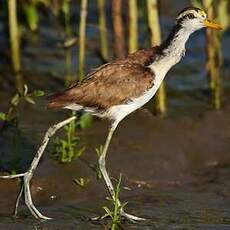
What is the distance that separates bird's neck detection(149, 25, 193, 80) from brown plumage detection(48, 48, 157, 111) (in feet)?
0.19

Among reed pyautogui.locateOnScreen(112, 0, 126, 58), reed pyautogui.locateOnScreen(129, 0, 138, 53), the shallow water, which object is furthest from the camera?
reed pyautogui.locateOnScreen(112, 0, 126, 58)

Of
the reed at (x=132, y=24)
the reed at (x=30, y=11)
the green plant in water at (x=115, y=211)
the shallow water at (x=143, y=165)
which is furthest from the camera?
the reed at (x=30, y=11)

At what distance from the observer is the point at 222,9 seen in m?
10.1

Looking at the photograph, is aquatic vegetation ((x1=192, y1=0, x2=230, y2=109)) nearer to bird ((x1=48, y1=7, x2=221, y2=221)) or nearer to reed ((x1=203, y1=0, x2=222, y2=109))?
reed ((x1=203, y1=0, x2=222, y2=109))

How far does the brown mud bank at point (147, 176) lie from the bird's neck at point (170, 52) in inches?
45.9

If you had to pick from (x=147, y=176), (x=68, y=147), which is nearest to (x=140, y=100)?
(x=68, y=147)

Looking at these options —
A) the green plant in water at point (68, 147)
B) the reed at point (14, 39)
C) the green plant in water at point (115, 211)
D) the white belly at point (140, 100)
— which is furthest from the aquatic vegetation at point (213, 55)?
the green plant in water at point (115, 211)

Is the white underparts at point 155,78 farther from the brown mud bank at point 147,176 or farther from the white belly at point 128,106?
the brown mud bank at point 147,176

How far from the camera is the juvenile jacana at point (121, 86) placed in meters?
7.30

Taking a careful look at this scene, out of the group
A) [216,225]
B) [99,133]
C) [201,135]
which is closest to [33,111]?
[99,133]

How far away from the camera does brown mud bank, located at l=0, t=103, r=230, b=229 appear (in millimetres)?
7480

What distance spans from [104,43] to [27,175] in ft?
10.6

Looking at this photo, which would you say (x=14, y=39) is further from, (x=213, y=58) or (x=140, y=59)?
(x=140, y=59)

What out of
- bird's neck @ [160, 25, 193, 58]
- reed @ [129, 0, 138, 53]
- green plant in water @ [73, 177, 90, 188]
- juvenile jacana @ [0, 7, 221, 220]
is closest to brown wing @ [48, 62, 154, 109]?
juvenile jacana @ [0, 7, 221, 220]
